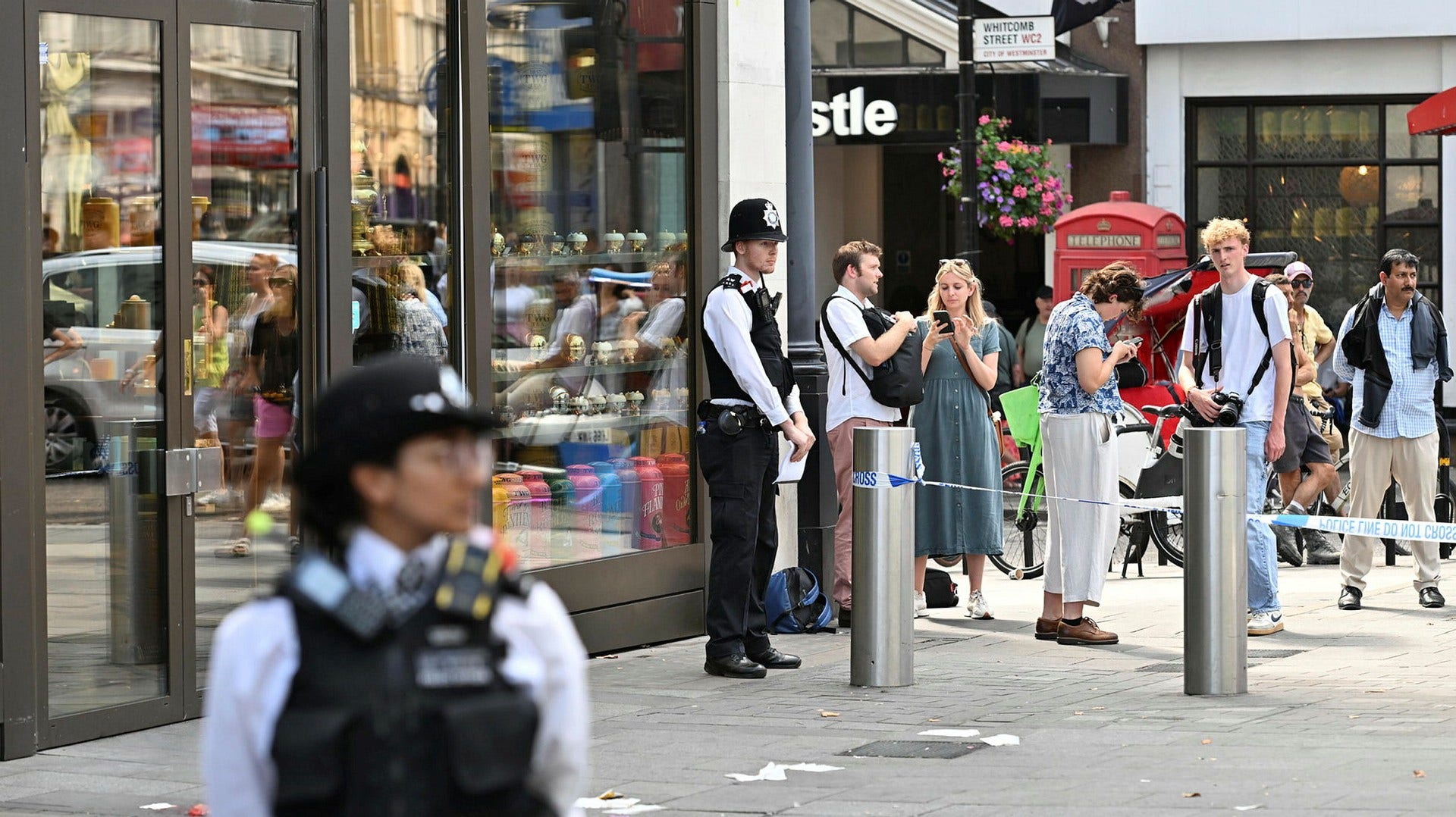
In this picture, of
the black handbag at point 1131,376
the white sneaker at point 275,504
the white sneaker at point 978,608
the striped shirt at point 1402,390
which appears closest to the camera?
the white sneaker at point 275,504

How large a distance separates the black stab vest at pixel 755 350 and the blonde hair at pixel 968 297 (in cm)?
182

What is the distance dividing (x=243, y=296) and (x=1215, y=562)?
3717mm

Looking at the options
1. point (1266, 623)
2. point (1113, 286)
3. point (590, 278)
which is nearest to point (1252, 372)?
point (1113, 286)

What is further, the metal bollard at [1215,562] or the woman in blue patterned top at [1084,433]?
the woman in blue patterned top at [1084,433]

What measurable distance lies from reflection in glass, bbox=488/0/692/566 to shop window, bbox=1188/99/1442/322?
1405 centimetres

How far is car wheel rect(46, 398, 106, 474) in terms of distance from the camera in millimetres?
6559

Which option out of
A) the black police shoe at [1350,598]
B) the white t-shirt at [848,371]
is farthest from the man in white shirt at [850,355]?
the black police shoe at [1350,598]

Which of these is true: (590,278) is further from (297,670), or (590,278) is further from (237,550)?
(297,670)

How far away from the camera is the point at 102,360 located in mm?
6785

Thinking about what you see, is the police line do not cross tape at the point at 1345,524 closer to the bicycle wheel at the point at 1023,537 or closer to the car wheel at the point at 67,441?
the car wheel at the point at 67,441

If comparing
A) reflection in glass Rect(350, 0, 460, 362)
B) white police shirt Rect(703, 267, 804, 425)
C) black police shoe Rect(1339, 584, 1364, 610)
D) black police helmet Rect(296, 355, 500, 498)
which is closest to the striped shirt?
black police shoe Rect(1339, 584, 1364, 610)

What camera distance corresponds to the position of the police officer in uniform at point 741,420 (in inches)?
308

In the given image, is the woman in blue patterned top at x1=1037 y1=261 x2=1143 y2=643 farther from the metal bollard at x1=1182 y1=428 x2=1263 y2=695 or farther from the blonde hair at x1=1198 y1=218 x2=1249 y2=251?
the metal bollard at x1=1182 y1=428 x2=1263 y2=695

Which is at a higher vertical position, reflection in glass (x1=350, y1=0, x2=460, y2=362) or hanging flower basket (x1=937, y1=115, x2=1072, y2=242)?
hanging flower basket (x1=937, y1=115, x2=1072, y2=242)
